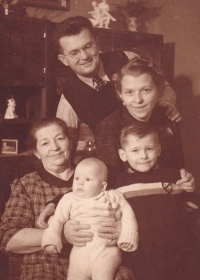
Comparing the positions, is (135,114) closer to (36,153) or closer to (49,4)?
(36,153)

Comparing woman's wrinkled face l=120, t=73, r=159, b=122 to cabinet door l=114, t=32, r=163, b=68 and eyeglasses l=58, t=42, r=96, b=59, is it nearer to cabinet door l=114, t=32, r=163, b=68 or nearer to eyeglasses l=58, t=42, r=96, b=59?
eyeglasses l=58, t=42, r=96, b=59

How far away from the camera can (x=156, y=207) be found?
0.82 meters

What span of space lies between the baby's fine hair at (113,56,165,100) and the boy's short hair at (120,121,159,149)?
12cm

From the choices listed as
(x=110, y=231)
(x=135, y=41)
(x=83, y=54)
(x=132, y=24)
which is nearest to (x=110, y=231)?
(x=110, y=231)

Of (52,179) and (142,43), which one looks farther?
(142,43)

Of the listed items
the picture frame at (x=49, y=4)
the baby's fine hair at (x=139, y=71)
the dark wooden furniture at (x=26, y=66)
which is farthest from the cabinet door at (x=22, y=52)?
the baby's fine hair at (x=139, y=71)

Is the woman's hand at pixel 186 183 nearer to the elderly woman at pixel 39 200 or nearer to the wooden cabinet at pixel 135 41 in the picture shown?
the elderly woman at pixel 39 200

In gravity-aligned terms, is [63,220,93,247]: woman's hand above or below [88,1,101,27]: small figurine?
below

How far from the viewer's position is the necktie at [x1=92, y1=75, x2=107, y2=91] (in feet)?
3.11

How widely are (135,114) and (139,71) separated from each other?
11cm

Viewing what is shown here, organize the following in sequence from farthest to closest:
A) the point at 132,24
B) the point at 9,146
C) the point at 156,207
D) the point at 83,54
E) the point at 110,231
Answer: the point at 132,24, the point at 9,146, the point at 83,54, the point at 156,207, the point at 110,231

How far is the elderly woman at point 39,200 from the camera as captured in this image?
0.78 m

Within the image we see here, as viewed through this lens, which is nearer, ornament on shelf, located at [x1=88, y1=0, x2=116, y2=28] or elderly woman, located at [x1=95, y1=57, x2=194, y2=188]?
elderly woman, located at [x1=95, y1=57, x2=194, y2=188]

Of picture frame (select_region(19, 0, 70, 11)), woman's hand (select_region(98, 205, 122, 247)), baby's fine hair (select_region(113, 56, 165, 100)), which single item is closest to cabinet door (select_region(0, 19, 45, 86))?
picture frame (select_region(19, 0, 70, 11))
